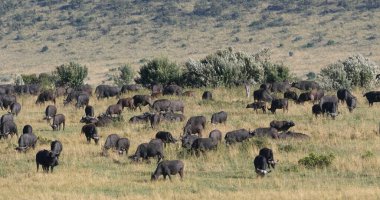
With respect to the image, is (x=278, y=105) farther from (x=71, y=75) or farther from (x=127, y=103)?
(x=71, y=75)

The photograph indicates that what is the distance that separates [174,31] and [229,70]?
74102mm

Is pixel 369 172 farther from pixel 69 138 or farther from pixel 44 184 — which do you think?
pixel 69 138

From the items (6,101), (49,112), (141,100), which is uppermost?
(6,101)

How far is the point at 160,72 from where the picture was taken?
2069 inches

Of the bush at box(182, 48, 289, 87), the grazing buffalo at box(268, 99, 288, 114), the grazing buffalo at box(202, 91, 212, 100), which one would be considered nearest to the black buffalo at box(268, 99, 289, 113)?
the grazing buffalo at box(268, 99, 288, 114)

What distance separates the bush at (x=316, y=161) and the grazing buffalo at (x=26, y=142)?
9434 millimetres

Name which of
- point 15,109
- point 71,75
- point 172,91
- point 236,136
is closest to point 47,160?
point 236,136

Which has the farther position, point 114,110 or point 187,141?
point 114,110

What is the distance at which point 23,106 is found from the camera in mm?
43000

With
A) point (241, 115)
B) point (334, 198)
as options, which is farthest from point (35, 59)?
point (334, 198)

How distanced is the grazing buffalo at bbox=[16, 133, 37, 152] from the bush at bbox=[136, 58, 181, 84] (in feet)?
79.9

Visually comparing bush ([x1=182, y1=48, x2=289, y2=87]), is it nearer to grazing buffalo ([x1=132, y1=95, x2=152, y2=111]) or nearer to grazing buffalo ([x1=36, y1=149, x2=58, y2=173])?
grazing buffalo ([x1=132, y1=95, x2=152, y2=111])

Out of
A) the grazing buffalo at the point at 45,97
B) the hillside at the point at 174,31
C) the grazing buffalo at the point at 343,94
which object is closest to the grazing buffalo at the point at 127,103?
the grazing buffalo at the point at 45,97

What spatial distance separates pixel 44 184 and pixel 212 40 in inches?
3648
